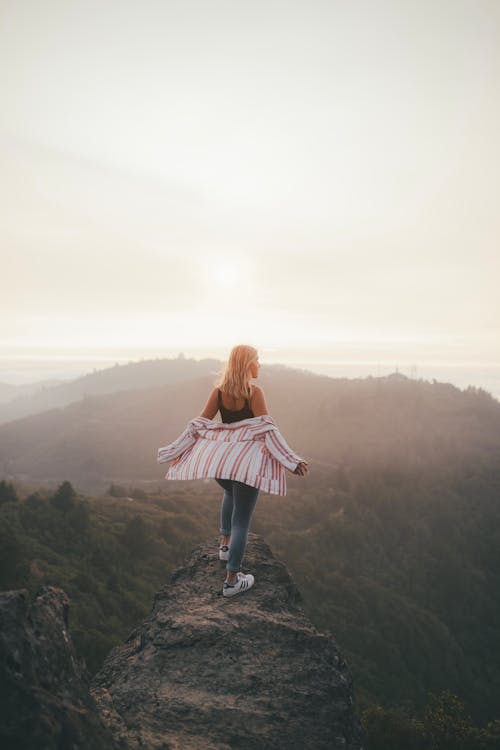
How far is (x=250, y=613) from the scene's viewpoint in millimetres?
6508

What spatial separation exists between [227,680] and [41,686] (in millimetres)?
2564

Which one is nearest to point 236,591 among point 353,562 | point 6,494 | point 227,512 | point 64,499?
point 227,512

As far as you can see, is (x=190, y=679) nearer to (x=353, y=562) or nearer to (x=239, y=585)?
(x=239, y=585)

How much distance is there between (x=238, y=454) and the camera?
6.48m

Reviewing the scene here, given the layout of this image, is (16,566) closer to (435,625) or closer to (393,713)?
(393,713)

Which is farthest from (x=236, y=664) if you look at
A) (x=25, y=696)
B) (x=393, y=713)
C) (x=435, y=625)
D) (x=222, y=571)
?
(x=435, y=625)

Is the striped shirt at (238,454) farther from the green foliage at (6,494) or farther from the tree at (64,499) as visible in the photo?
the tree at (64,499)

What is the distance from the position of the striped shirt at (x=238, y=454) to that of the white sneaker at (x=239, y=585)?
5.05 ft

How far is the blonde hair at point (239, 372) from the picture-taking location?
259 inches

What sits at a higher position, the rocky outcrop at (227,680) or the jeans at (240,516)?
the jeans at (240,516)

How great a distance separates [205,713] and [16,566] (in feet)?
117

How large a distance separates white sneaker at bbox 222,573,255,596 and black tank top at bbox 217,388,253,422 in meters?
2.42

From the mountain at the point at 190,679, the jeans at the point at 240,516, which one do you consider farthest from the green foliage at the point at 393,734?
the jeans at the point at 240,516

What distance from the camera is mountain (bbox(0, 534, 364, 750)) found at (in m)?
3.64
